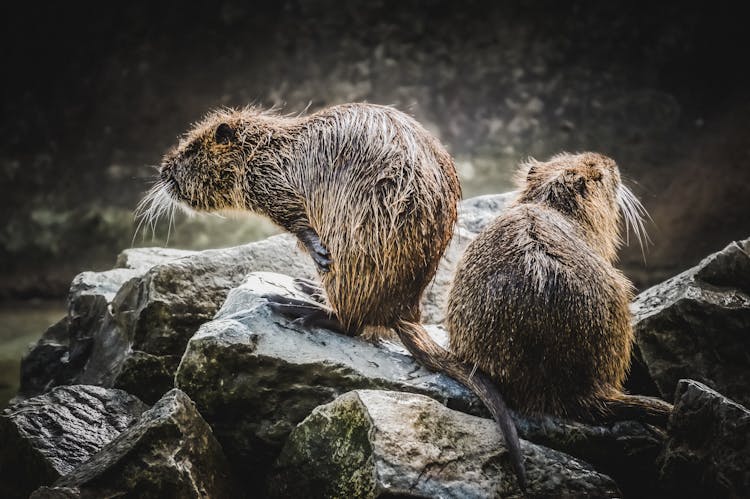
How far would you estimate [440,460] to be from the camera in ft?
9.23

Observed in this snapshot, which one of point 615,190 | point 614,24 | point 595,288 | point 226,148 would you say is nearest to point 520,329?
point 595,288

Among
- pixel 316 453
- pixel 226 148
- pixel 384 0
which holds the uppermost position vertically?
pixel 384 0

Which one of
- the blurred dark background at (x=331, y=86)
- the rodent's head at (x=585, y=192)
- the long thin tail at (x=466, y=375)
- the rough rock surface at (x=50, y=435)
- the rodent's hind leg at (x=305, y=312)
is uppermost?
the blurred dark background at (x=331, y=86)

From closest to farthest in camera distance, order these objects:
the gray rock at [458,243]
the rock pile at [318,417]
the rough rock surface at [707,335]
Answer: the rock pile at [318,417]
the rough rock surface at [707,335]
the gray rock at [458,243]

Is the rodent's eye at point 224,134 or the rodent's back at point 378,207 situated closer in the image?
the rodent's back at point 378,207

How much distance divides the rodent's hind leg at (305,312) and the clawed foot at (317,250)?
194 mm

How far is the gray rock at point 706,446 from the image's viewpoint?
114 inches

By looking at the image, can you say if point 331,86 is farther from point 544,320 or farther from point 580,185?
point 544,320

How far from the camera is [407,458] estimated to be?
2748 mm

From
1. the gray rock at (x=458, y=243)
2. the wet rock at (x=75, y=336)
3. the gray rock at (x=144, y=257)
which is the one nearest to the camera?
the gray rock at (x=458, y=243)

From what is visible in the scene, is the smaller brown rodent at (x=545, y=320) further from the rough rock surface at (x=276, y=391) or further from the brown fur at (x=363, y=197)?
the brown fur at (x=363, y=197)

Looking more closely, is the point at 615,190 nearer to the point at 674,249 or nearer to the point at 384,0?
the point at 674,249

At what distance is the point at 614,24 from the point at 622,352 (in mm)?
5978

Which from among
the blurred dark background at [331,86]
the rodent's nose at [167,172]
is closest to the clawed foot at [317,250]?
the rodent's nose at [167,172]
